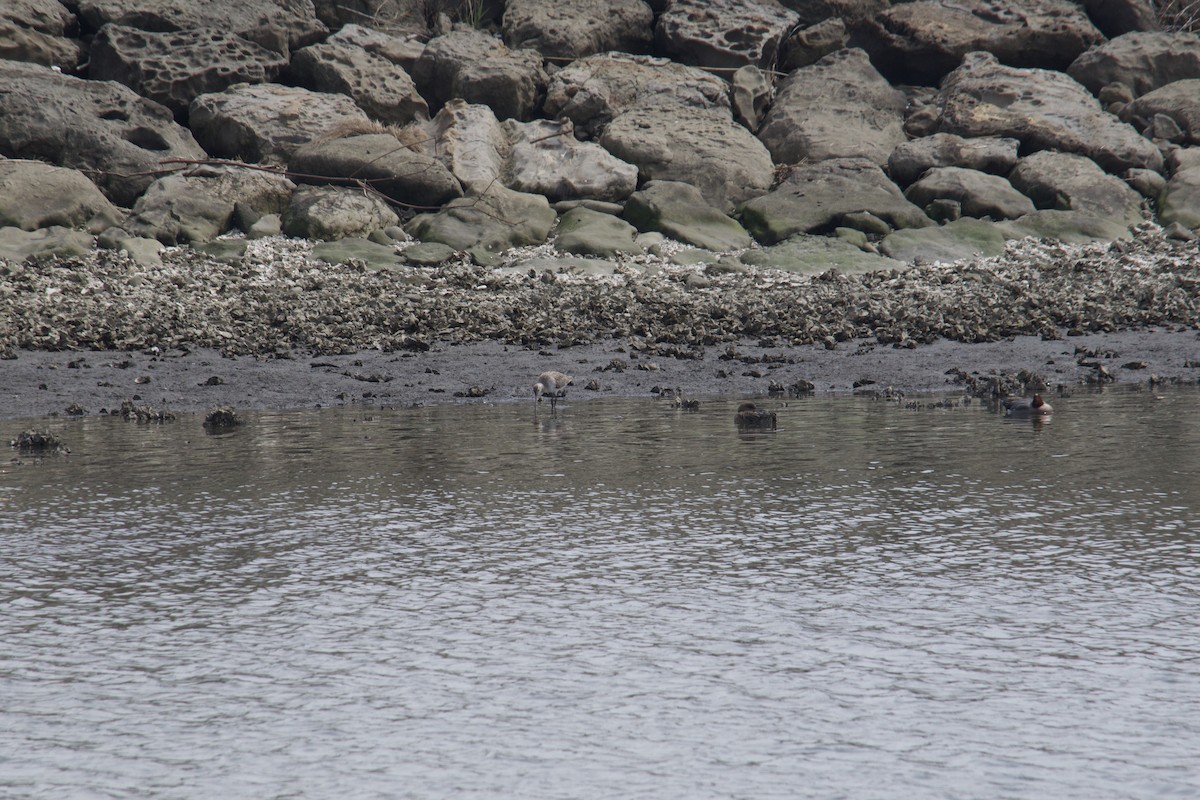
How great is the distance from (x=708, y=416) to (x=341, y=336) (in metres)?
6.06

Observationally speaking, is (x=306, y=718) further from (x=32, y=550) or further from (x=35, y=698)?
(x=32, y=550)

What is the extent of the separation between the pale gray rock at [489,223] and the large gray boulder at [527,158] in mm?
716

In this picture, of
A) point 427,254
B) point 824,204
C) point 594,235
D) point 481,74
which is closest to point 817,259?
point 824,204

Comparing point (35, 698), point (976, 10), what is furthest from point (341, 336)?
point (976, 10)

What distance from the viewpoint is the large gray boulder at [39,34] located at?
24.6 m

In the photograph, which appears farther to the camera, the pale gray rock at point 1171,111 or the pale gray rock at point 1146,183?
the pale gray rock at point 1171,111

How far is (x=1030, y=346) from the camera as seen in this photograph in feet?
51.9

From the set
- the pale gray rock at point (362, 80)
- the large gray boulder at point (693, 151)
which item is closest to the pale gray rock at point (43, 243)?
the pale gray rock at point (362, 80)

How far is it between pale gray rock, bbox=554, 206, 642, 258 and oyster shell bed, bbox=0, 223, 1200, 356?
1.75 feet

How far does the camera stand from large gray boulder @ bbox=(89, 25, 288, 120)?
2448 cm

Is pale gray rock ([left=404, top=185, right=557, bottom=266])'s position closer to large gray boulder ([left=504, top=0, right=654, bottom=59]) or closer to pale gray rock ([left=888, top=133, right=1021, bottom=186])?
large gray boulder ([left=504, top=0, right=654, bottom=59])

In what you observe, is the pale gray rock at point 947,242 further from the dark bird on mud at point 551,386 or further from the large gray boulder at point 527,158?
the dark bird on mud at point 551,386

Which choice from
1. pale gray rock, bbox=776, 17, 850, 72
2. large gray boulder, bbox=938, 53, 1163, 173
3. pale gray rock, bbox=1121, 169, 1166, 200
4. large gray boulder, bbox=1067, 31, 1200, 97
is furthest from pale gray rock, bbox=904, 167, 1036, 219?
large gray boulder, bbox=1067, 31, 1200, 97

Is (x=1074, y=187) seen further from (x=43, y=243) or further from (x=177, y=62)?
(x=43, y=243)
